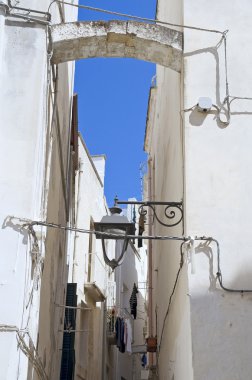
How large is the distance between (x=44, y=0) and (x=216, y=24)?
2.38m

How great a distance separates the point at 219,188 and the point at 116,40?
8.72 ft

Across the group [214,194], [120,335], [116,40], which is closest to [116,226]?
[214,194]

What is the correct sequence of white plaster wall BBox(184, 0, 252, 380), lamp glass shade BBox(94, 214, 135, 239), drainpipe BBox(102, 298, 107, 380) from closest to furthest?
white plaster wall BBox(184, 0, 252, 380)
lamp glass shade BBox(94, 214, 135, 239)
drainpipe BBox(102, 298, 107, 380)

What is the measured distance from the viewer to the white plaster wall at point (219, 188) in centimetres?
600

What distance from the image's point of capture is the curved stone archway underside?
7.64 meters

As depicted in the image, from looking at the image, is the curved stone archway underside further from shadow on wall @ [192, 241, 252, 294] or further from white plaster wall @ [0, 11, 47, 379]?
shadow on wall @ [192, 241, 252, 294]

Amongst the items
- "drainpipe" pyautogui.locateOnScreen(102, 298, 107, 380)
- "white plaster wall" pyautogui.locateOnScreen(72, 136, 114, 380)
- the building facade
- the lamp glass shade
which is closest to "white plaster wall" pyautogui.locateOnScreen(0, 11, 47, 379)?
the lamp glass shade

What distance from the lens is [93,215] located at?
19047mm

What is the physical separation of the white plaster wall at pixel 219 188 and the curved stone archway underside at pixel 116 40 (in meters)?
0.29

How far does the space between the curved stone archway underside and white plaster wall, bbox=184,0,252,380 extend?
0.29 metres

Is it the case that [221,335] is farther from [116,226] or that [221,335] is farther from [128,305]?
[128,305]

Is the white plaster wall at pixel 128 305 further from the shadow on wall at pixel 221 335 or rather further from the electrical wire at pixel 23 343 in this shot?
the shadow on wall at pixel 221 335

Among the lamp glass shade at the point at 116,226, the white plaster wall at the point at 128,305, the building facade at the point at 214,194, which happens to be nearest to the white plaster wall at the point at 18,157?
the lamp glass shade at the point at 116,226

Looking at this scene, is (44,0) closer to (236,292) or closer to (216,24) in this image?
(216,24)
